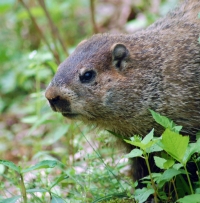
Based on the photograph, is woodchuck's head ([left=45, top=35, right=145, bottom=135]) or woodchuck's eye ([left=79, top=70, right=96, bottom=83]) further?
woodchuck's eye ([left=79, top=70, right=96, bottom=83])

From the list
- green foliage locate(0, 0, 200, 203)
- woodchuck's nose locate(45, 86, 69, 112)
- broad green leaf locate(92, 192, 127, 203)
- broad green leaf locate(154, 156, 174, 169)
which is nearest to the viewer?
broad green leaf locate(154, 156, 174, 169)

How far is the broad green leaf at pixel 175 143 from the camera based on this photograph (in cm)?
312

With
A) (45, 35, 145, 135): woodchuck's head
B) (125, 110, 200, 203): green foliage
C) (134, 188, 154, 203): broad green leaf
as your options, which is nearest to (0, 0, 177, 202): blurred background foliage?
(45, 35, 145, 135): woodchuck's head

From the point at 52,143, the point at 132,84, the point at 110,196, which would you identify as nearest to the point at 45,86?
the point at 52,143

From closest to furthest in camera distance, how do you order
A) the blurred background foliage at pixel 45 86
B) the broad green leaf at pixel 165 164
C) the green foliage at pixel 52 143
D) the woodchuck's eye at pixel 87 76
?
the broad green leaf at pixel 165 164 → the green foliage at pixel 52 143 → the woodchuck's eye at pixel 87 76 → the blurred background foliage at pixel 45 86

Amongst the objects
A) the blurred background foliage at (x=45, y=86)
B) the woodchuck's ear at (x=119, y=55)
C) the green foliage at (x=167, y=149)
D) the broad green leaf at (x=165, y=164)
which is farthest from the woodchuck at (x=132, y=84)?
the broad green leaf at (x=165, y=164)

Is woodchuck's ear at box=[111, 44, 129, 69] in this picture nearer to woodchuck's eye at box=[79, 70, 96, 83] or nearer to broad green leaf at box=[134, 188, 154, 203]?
woodchuck's eye at box=[79, 70, 96, 83]

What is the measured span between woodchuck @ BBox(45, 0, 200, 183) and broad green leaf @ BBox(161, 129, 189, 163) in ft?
3.27

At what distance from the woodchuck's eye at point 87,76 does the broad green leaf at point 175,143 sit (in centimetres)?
129

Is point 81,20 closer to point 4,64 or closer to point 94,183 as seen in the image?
point 4,64

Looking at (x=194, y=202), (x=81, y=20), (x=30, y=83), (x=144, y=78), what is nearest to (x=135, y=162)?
(x=144, y=78)

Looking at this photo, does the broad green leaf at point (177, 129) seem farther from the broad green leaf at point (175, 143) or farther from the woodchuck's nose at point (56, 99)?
the woodchuck's nose at point (56, 99)

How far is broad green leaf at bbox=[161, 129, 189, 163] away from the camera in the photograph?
3125mm

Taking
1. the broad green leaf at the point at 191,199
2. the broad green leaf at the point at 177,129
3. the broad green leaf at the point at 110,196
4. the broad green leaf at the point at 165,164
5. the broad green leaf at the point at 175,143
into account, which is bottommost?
the broad green leaf at the point at 110,196
